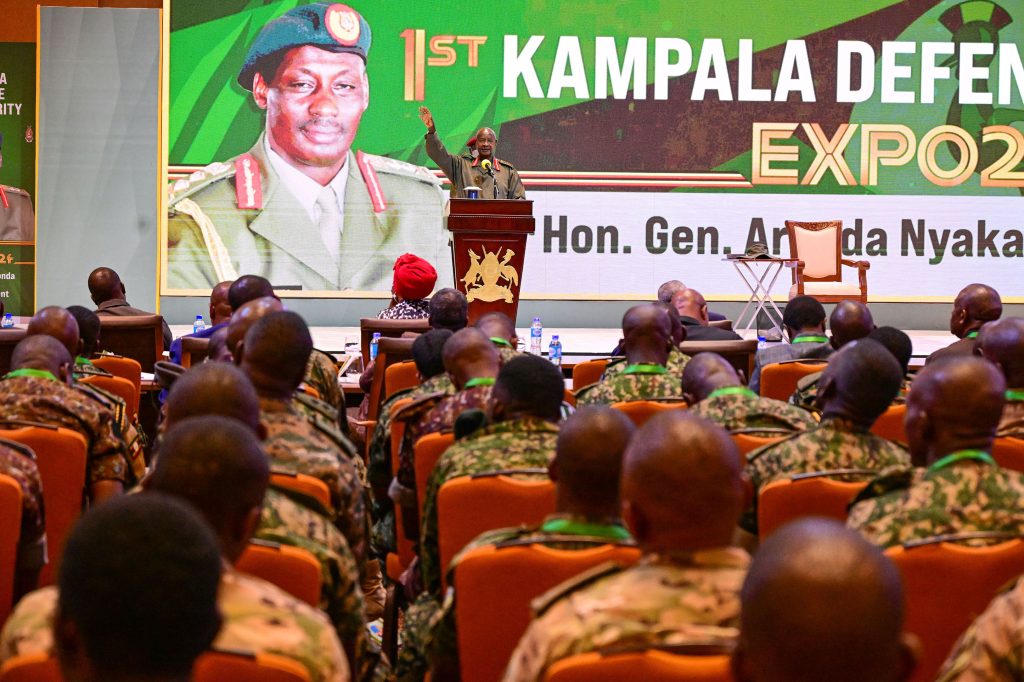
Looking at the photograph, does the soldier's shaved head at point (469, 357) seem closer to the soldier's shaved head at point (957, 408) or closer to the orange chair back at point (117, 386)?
the soldier's shaved head at point (957, 408)

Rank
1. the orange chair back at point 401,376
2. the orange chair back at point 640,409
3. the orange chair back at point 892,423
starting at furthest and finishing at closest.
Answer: the orange chair back at point 401,376 → the orange chair back at point 892,423 → the orange chair back at point 640,409

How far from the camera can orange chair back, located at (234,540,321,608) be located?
1872mm

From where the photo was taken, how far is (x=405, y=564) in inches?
143

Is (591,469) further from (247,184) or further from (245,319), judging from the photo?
(247,184)

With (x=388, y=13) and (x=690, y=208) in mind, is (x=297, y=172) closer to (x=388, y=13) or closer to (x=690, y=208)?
(x=388, y=13)

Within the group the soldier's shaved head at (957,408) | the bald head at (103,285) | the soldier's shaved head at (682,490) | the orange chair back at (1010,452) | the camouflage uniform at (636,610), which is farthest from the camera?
the bald head at (103,285)

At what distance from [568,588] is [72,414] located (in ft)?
7.29

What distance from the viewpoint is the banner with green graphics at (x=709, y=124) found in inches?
450

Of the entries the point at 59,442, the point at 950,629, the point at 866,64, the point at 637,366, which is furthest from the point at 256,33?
the point at 950,629

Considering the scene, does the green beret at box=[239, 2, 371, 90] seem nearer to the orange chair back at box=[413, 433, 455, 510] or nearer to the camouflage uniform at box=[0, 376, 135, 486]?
the camouflage uniform at box=[0, 376, 135, 486]

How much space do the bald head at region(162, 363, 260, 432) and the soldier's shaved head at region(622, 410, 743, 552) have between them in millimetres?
913

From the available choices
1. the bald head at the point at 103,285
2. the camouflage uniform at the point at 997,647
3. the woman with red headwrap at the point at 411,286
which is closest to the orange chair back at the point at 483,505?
the camouflage uniform at the point at 997,647

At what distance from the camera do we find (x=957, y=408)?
247cm

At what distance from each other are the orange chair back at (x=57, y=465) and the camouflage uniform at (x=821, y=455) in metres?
1.68
